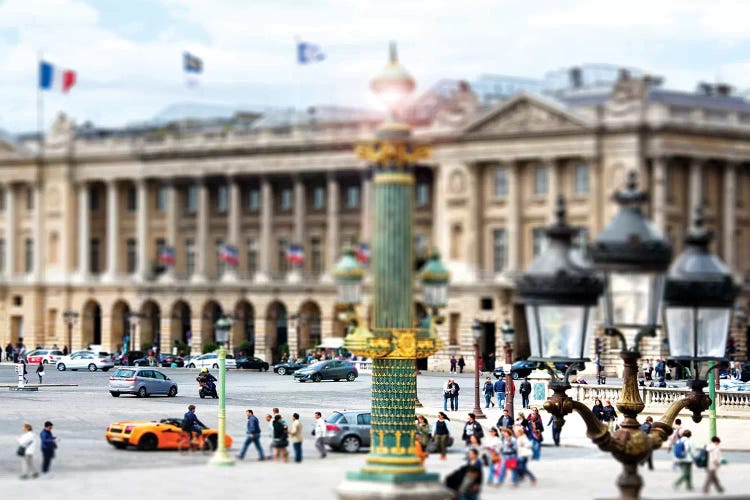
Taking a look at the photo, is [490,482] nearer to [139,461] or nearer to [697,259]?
[139,461]

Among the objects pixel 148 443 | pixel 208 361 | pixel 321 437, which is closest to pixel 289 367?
pixel 208 361

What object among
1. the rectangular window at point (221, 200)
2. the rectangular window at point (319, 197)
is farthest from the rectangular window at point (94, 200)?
the rectangular window at point (319, 197)

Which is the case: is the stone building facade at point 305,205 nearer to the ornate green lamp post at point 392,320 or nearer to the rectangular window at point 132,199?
the rectangular window at point 132,199

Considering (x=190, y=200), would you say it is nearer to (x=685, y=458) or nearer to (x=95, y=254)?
(x=95, y=254)

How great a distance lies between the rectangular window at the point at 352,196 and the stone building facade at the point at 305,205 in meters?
0.16

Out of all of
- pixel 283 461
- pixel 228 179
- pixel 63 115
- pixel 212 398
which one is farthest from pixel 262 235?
pixel 283 461

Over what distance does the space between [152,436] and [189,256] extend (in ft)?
267

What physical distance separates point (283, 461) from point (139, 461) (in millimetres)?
4017

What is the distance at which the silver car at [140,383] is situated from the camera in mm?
77188

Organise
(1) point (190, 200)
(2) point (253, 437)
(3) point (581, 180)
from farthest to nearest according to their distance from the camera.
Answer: (1) point (190, 200) → (3) point (581, 180) → (2) point (253, 437)

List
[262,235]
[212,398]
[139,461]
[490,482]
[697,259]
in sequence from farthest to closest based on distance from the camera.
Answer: [262,235], [212,398], [139,461], [490,482], [697,259]

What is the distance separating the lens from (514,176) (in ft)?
402

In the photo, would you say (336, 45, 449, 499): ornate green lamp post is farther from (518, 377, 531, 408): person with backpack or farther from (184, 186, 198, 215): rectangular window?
(184, 186, 198, 215): rectangular window

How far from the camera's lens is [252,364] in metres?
93.6
